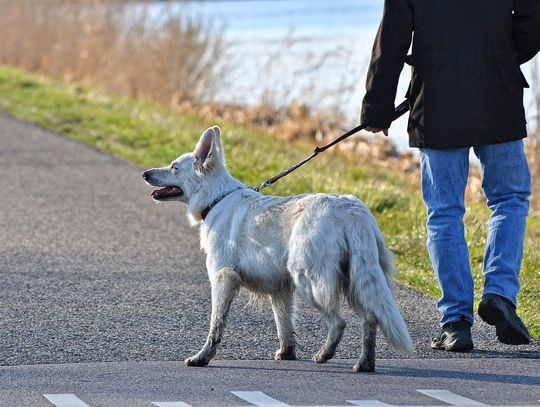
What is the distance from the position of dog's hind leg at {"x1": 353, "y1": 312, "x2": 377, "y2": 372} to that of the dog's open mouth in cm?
145

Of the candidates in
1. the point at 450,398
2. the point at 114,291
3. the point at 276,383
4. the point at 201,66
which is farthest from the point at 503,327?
the point at 201,66

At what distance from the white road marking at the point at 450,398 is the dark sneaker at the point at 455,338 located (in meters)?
0.96

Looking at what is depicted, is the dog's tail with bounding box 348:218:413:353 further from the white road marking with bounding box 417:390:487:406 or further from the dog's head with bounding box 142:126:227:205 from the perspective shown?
the dog's head with bounding box 142:126:227:205

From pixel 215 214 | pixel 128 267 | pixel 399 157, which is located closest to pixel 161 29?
pixel 399 157

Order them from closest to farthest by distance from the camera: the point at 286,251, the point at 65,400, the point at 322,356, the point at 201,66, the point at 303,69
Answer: the point at 65,400, the point at 286,251, the point at 322,356, the point at 303,69, the point at 201,66

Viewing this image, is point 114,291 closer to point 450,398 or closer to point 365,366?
point 365,366

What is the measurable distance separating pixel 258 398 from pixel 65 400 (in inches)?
33.8

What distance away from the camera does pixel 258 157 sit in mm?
14688

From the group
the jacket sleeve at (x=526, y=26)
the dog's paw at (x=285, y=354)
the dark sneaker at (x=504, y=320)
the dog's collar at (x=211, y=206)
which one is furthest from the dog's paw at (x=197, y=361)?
the jacket sleeve at (x=526, y=26)

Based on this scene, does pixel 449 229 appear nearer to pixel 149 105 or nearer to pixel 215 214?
pixel 215 214

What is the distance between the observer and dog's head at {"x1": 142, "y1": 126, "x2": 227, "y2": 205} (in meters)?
6.98

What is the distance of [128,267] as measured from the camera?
9.34 meters

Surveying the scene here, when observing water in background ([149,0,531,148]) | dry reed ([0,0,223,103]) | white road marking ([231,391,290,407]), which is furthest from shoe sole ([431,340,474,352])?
dry reed ([0,0,223,103])

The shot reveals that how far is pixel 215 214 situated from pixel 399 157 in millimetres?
10556
